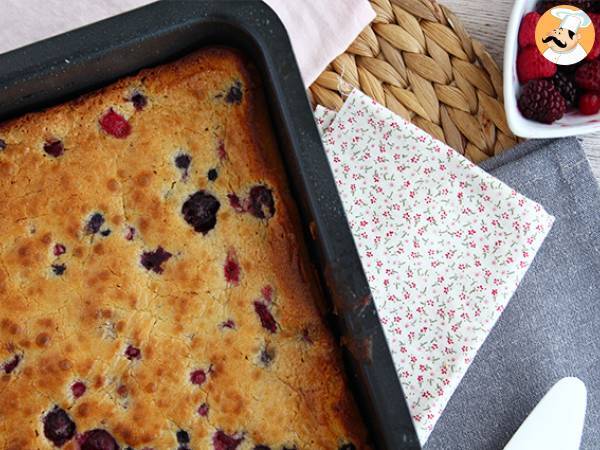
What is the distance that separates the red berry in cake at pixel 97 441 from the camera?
121cm

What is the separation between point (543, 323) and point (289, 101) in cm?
67

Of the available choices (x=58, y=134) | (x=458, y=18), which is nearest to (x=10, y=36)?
(x=58, y=134)

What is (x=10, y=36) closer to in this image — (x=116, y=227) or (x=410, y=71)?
(x=116, y=227)

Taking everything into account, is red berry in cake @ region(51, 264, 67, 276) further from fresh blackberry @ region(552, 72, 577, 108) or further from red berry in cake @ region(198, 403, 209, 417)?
fresh blackberry @ region(552, 72, 577, 108)

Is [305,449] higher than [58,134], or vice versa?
[58,134]

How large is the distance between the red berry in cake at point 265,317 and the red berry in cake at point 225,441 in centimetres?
15

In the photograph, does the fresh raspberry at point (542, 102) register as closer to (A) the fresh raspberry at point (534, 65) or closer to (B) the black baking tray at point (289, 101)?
(A) the fresh raspberry at point (534, 65)

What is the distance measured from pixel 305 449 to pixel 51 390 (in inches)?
13.8

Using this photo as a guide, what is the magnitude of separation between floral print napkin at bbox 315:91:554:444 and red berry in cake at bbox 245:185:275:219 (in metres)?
0.28

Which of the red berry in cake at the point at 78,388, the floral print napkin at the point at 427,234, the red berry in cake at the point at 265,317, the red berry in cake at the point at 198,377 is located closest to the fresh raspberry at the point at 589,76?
the floral print napkin at the point at 427,234

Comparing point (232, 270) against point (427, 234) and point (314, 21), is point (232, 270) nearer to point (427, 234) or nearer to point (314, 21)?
point (427, 234)

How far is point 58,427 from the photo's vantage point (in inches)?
47.8

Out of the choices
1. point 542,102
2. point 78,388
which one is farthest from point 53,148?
point 542,102

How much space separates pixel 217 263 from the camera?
4.11 feet
